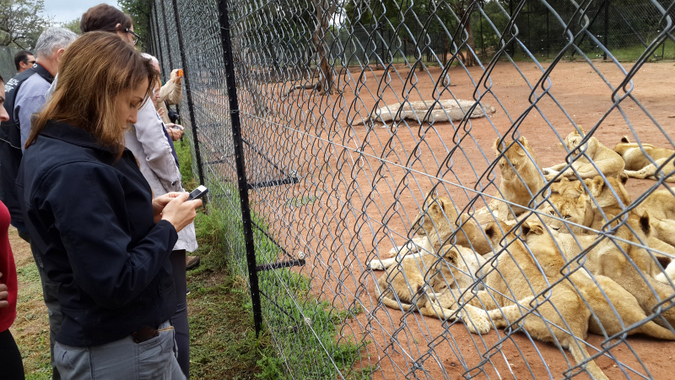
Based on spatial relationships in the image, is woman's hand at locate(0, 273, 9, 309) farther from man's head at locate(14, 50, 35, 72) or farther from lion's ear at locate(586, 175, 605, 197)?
man's head at locate(14, 50, 35, 72)

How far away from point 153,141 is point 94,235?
4.95 ft

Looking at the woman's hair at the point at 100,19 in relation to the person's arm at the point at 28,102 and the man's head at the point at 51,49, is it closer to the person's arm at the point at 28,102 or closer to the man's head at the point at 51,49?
the man's head at the point at 51,49

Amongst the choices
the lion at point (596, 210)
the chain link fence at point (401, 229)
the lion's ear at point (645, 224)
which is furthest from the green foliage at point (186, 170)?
the lion's ear at point (645, 224)

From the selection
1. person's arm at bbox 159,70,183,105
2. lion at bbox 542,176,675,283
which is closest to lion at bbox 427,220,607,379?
lion at bbox 542,176,675,283

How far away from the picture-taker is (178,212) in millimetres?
1959

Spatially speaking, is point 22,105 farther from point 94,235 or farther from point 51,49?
point 94,235

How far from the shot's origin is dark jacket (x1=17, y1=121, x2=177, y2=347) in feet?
5.24

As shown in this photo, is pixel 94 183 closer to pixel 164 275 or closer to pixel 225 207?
pixel 164 275

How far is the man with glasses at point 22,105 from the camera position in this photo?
3.29 metres

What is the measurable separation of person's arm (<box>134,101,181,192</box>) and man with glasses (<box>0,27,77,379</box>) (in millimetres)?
748

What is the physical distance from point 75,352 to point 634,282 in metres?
3.41

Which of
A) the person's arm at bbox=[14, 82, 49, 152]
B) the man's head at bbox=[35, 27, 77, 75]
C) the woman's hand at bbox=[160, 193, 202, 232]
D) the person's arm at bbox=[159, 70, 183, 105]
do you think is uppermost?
the man's head at bbox=[35, 27, 77, 75]

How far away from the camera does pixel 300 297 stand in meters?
3.65

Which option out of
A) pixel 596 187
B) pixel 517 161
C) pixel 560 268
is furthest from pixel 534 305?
pixel 517 161
